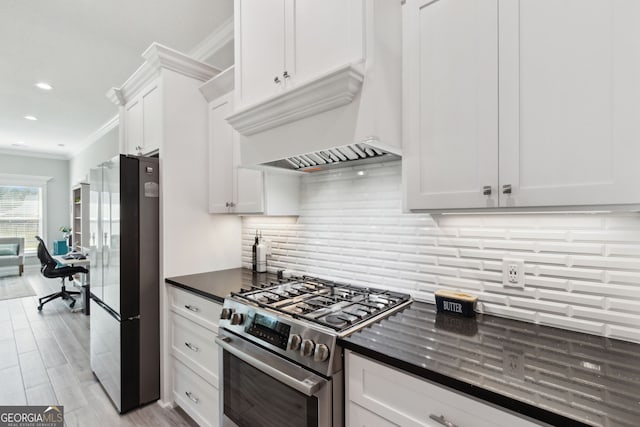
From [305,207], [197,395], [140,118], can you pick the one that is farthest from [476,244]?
[140,118]

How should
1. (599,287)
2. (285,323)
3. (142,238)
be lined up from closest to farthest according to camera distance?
(599,287)
(285,323)
(142,238)

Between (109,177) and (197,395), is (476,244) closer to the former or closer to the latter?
(197,395)

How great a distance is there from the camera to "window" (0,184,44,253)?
7430mm

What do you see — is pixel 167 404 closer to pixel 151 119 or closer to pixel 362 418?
pixel 362 418

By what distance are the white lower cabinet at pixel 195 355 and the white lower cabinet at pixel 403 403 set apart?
0.98 meters

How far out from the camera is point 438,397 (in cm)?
95

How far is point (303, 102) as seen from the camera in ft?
4.83

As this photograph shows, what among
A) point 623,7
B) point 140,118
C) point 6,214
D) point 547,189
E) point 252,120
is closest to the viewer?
point 623,7

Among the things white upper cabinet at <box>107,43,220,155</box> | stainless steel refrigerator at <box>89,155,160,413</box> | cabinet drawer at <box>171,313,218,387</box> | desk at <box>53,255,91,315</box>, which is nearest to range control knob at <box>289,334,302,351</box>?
cabinet drawer at <box>171,313,218,387</box>

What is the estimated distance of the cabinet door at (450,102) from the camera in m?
1.14

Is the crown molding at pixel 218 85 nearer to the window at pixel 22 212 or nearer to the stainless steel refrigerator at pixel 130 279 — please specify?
the stainless steel refrigerator at pixel 130 279

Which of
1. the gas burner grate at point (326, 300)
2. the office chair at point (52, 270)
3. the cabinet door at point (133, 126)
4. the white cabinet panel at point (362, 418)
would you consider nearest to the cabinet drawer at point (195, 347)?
the gas burner grate at point (326, 300)

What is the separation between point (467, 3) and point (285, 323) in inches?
58.3

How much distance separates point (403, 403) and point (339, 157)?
1178 mm
